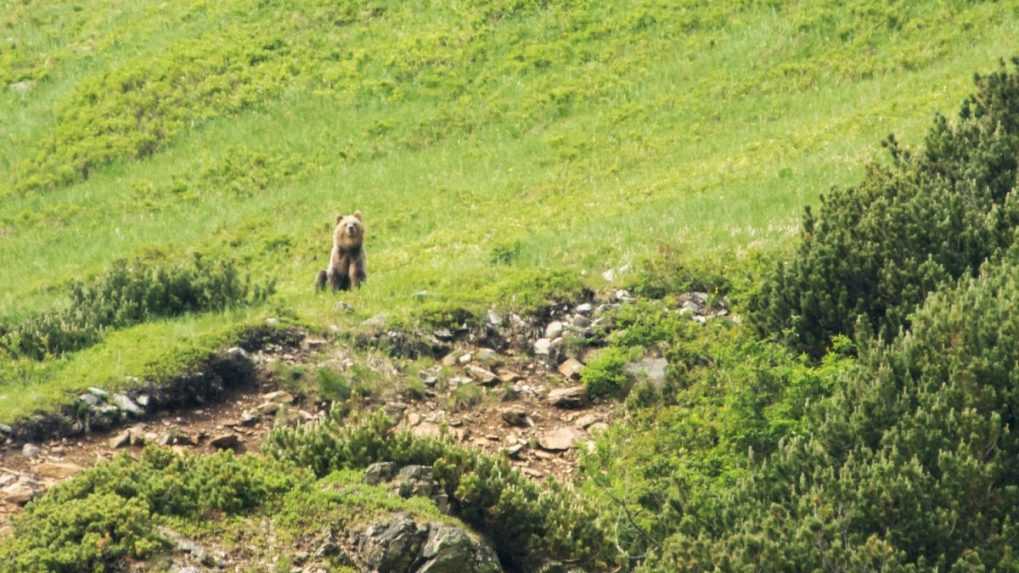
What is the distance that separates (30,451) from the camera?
17109 millimetres

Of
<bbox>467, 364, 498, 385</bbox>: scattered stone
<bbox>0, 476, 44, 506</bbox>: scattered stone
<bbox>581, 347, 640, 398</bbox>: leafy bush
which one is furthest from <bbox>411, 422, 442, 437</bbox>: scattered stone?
<bbox>0, 476, 44, 506</bbox>: scattered stone

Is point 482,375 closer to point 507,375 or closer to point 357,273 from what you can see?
point 507,375

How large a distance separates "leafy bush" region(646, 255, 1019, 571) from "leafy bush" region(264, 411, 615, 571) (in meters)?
1.09

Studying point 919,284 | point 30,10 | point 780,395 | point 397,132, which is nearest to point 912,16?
point 397,132

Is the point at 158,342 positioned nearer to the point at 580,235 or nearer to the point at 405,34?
the point at 580,235

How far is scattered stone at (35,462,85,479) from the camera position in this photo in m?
16.6

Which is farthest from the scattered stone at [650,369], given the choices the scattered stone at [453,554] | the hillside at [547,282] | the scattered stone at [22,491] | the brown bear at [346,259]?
the scattered stone at [22,491]

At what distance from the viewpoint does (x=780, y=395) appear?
1820 centimetres

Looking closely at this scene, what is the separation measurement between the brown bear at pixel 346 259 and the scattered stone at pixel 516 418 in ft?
18.9

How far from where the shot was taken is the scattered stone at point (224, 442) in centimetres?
1769

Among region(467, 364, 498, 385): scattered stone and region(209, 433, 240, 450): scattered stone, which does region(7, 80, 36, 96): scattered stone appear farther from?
region(209, 433, 240, 450): scattered stone

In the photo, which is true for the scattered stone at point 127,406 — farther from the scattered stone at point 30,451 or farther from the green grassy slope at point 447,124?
the green grassy slope at point 447,124

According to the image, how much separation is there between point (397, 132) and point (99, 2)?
15.3 m

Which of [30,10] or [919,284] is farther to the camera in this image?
[30,10]
